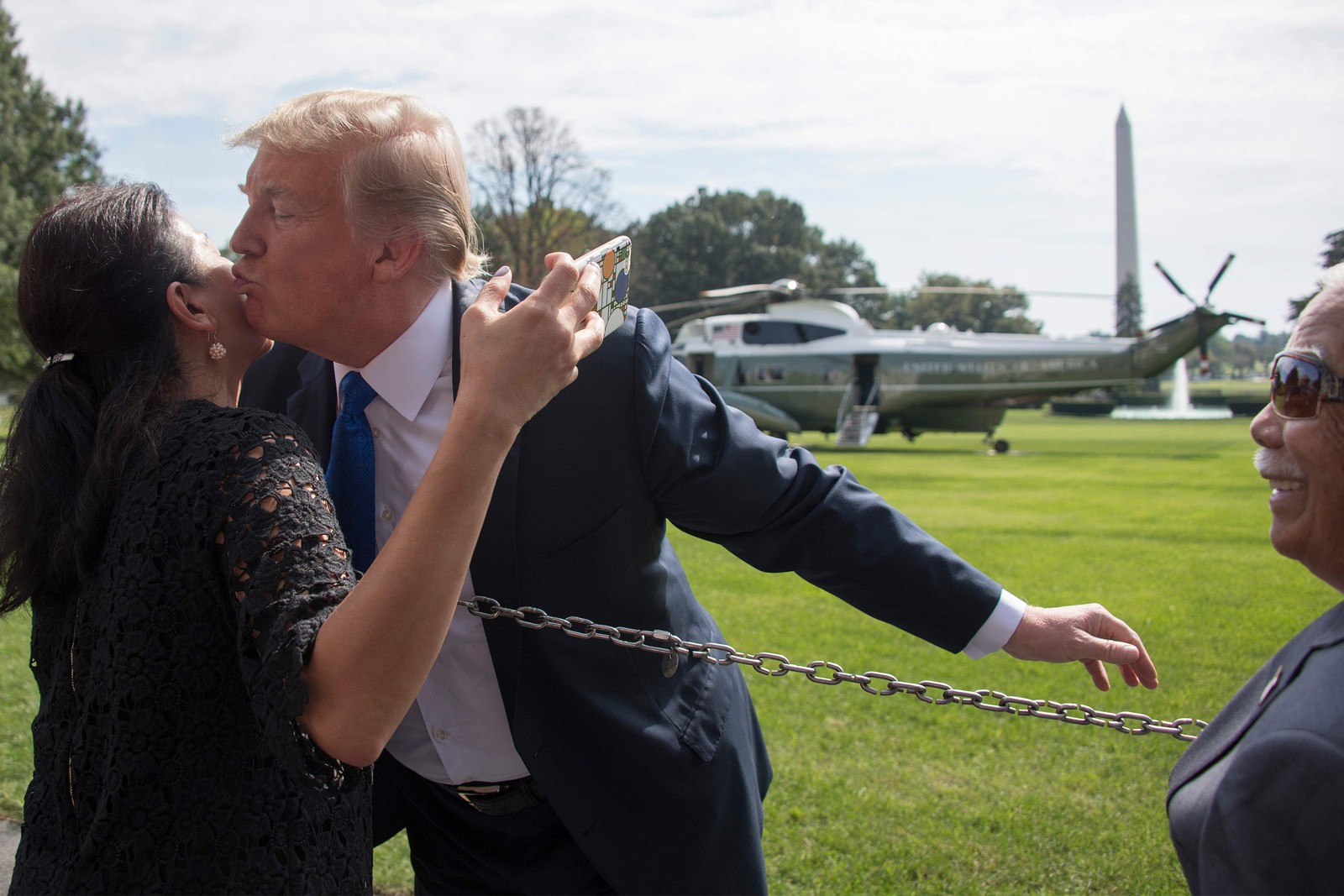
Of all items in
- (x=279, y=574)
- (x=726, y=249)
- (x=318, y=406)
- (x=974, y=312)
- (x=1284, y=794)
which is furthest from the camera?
(x=974, y=312)

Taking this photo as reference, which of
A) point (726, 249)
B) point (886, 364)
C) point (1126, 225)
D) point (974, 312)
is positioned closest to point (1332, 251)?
point (886, 364)

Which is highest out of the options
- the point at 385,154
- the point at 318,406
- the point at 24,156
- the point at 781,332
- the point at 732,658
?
the point at 24,156

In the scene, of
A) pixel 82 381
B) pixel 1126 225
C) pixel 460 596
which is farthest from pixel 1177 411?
pixel 82 381

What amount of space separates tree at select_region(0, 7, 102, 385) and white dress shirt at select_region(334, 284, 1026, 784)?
3162 cm

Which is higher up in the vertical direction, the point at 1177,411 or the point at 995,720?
the point at 995,720

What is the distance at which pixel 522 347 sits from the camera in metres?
1.51

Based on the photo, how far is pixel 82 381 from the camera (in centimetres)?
173

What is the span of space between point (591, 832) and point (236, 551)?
3.47ft

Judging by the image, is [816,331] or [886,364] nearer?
[886,364]

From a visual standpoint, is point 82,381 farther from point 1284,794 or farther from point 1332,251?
point 1332,251

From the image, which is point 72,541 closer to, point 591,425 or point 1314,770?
point 591,425

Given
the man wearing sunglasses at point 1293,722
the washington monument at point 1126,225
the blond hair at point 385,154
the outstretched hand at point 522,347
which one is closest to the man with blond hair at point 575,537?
the blond hair at point 385,154

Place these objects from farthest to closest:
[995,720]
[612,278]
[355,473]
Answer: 1. [995,720]
2. [355,473]
3. [612,278]

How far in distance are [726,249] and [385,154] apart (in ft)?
267
